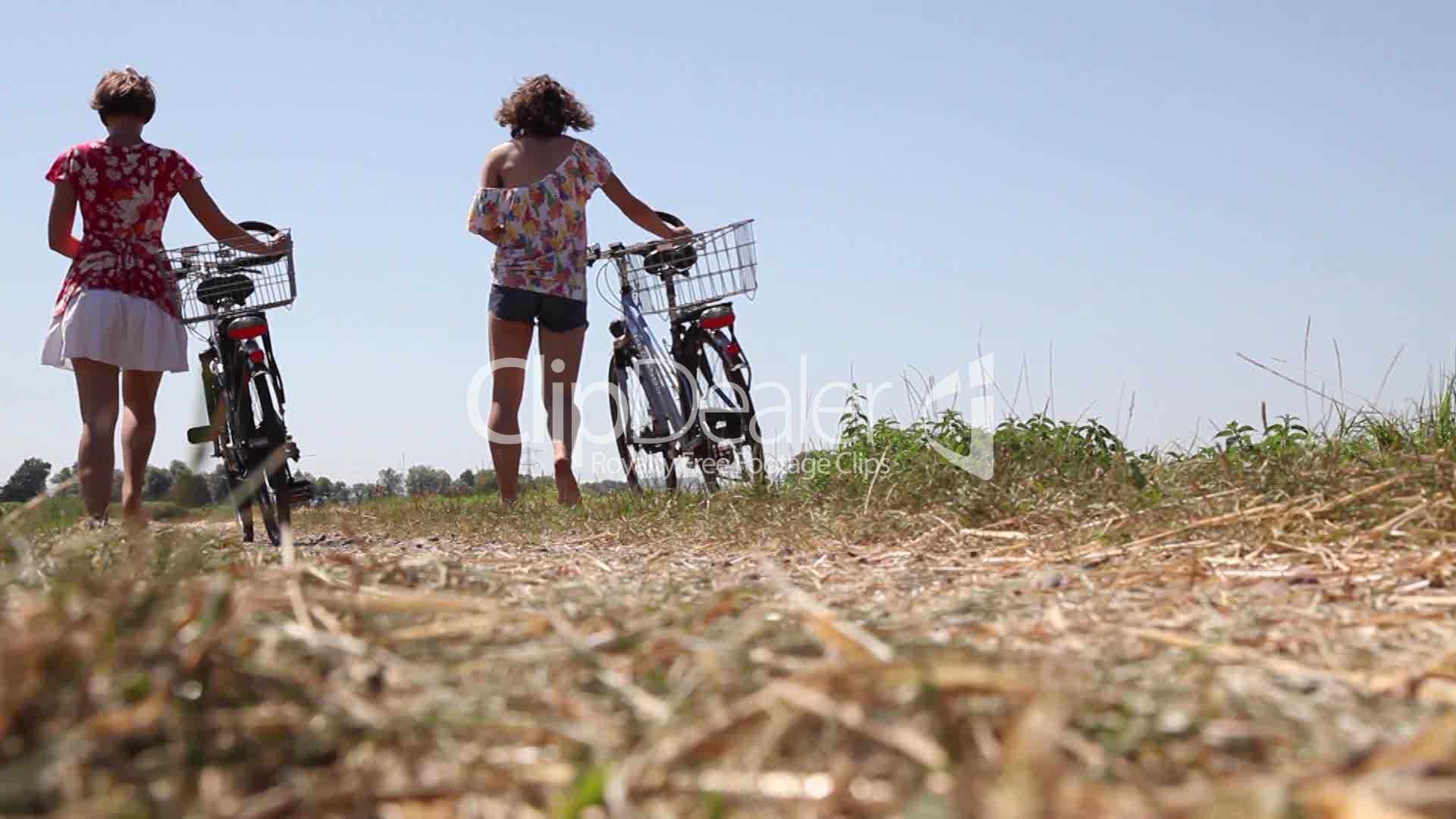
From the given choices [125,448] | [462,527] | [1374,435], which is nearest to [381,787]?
[1374,435]

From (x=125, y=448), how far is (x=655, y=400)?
2762 millimetres

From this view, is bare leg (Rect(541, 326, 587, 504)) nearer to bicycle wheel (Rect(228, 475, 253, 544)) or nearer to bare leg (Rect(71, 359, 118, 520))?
bicycle wheel (Rect(228, 475, 253, 544))

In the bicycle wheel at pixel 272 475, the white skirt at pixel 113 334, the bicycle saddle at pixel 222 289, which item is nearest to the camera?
the white skirt at pixel 113 334

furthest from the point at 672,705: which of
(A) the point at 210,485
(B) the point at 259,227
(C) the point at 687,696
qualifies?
(B) the point at 259,227

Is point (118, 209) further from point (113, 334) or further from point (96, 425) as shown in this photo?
point (96, 425)

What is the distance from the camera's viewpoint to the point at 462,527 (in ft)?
22.1

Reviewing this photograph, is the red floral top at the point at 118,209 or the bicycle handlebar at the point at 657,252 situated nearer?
the red floral top at the point at 118,209

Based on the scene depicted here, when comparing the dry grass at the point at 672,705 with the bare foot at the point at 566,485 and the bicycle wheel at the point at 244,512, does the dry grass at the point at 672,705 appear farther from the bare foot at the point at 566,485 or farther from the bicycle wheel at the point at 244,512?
the bare foot at the point at 566,485

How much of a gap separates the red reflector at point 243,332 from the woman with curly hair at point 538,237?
1133mm

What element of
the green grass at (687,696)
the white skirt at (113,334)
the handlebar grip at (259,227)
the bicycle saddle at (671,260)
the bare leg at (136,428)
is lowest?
the green grass at (687,696)

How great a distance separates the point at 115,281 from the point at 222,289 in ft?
3.42

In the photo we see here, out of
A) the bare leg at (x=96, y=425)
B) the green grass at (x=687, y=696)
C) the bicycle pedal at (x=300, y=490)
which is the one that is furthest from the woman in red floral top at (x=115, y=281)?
the green grass at (x=687, y=696)

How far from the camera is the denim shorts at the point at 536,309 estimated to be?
6.69 meters

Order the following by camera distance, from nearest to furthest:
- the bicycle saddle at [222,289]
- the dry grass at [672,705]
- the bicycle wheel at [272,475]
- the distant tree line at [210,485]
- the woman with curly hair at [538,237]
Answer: the dry grass at [672,705] → the distant tree line at [210,485] → the bicycle wheel at [272,475] → the bicycle saddle at [222,289] → the woman with curly hair at [538,237]
